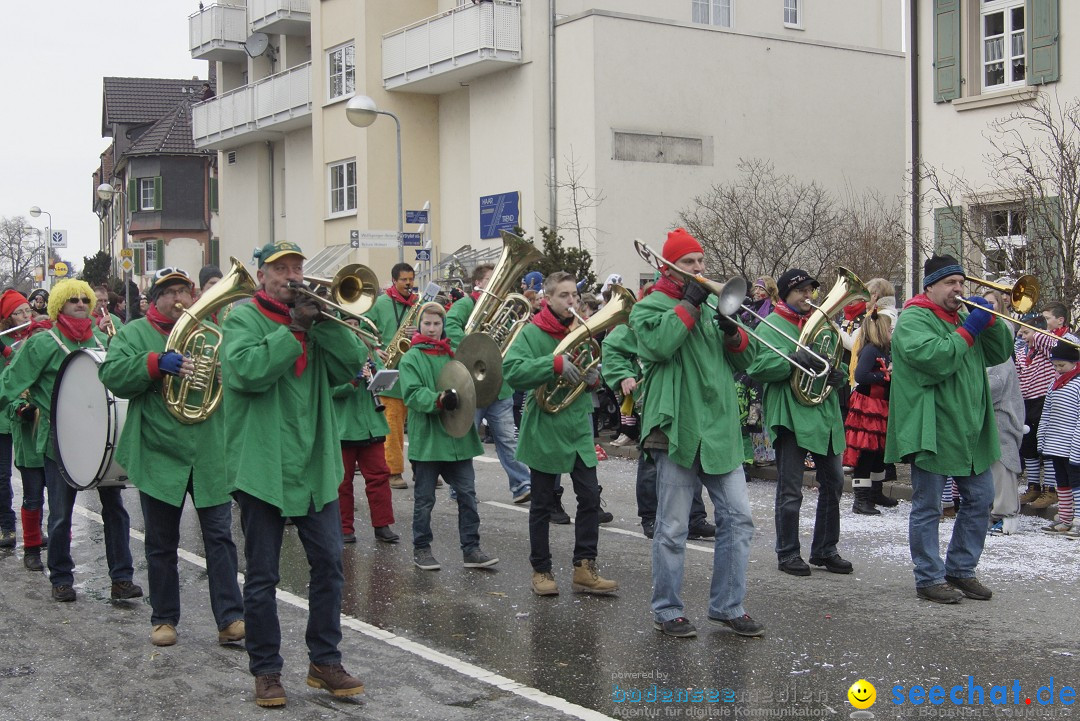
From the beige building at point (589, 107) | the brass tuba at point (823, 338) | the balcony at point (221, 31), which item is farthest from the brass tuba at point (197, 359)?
the balcony at point (221, 31)

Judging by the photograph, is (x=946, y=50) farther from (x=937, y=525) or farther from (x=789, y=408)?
(x=937, y=525)

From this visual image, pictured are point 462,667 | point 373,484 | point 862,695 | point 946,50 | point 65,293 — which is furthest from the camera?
point 946,50

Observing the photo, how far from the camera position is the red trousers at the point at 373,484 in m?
9.64

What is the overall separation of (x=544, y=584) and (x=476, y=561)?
947 millimetres

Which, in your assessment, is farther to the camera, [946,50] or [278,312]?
[946,50]

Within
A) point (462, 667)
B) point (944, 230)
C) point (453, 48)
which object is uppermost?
point (453, 48)

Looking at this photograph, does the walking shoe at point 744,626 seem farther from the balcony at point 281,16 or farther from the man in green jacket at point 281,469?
the balcony at point 281,16

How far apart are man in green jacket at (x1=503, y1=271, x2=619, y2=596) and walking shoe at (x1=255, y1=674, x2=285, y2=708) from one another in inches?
93.5

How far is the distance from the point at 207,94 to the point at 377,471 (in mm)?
43937

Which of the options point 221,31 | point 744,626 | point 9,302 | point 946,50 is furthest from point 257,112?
point 744,626

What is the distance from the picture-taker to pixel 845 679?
5992 millimetres

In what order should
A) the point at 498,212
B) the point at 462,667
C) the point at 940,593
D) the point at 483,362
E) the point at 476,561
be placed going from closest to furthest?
the point at 462,667 → the point at 940,593 → the point at 476,561 → the point at 483,362 → the point at 498,212

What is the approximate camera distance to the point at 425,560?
8734 millimetres

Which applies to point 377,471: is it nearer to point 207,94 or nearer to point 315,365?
point 315,365
